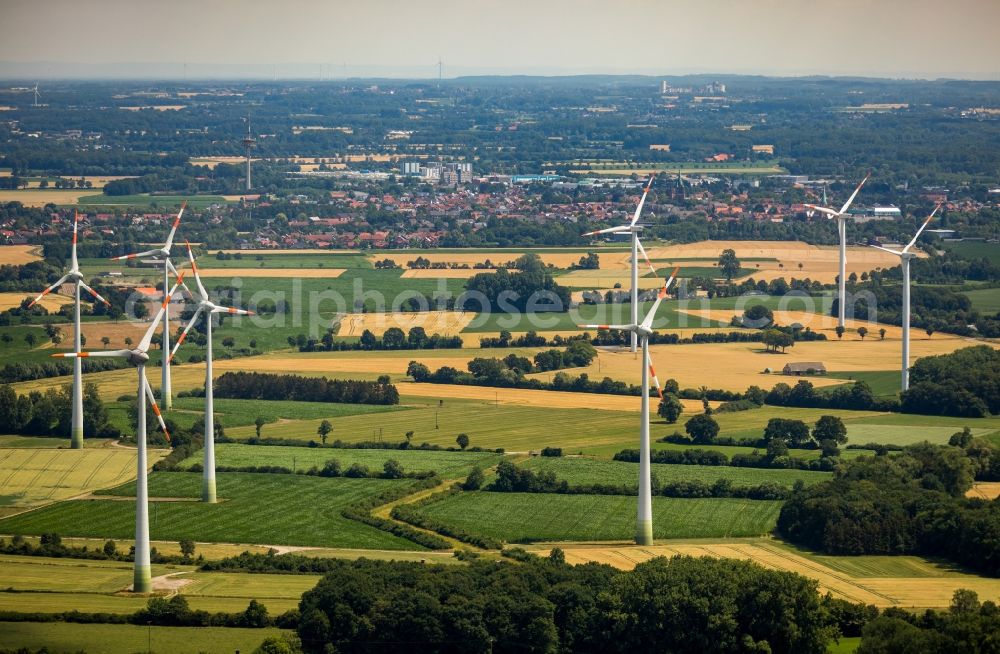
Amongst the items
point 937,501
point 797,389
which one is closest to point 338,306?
point 797,389

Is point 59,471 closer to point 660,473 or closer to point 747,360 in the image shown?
point 660,473

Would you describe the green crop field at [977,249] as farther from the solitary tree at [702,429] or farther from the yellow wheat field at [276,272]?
the solitary tree at [702,429]

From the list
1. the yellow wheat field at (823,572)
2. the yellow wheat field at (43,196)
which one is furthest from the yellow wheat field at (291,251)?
the yellow wheat field at (823,572)

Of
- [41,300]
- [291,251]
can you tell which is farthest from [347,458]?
[291,251]

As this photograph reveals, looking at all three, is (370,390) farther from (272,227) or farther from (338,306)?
(272,227)

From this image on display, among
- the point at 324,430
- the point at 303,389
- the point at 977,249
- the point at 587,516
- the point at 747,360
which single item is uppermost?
the point at 977,249
